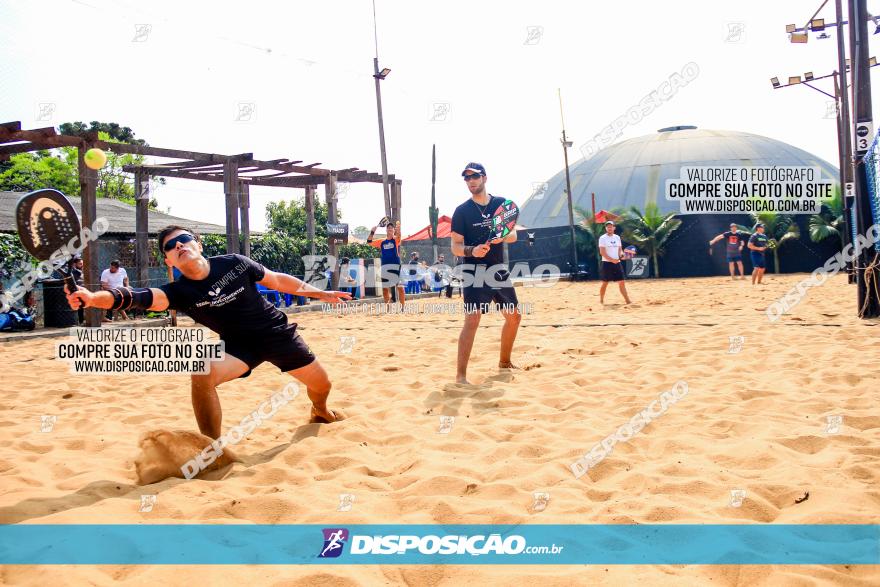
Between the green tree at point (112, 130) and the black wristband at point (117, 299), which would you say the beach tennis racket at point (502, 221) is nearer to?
the black wristband at point (117, 299)

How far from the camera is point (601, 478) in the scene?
3055 millimetres

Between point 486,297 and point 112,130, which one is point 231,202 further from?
point 112,130

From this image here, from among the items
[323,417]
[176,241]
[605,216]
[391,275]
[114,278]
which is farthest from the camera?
[605,216]

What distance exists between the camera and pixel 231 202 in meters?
15.0

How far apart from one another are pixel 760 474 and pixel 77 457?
369cm

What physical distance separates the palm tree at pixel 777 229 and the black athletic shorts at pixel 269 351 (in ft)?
99.4

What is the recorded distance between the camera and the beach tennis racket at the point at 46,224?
10.8 ft

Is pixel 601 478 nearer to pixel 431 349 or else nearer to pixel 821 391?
pixel 821 391

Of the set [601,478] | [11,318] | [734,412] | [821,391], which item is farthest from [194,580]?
[11,318]

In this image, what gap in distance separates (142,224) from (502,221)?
13.1 metres

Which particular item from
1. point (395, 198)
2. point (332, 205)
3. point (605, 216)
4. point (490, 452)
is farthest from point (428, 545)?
point (605, 216)

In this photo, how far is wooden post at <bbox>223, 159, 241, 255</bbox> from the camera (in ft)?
49.2

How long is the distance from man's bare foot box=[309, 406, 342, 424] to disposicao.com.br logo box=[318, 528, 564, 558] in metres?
1.80

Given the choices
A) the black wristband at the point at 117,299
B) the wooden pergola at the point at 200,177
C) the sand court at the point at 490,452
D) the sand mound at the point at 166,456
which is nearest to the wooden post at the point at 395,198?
the wooden pergola at the point at 200,177
